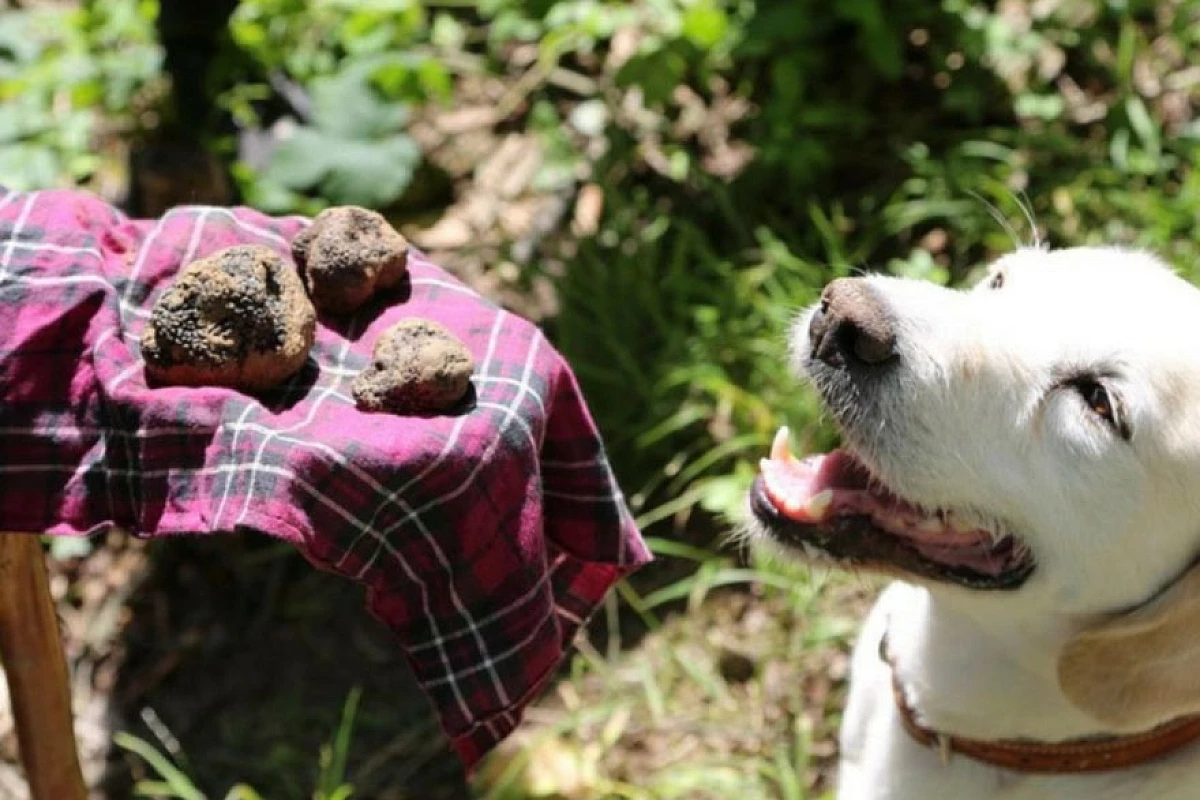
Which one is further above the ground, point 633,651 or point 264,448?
point 264,448

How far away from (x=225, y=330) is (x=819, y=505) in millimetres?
908

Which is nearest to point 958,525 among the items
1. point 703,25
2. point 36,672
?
point 36,672

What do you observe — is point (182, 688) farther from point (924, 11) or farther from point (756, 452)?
point (924, 11)

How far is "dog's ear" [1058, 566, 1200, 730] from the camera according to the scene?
81.0 inches

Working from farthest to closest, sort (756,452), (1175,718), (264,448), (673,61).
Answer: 1. (673,61)
2. (756,452)
3. (1175,718)
4. (264,448)

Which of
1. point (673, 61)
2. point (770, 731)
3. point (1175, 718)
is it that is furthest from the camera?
point (673, 61)

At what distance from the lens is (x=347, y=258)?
202cm

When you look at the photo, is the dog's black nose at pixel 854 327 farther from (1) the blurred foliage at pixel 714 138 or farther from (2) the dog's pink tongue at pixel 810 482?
(1) the blurred foliage at pixel 714 138

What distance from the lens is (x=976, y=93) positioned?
4.20 metres

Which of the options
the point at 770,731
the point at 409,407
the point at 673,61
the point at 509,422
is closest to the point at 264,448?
the point at 409,407

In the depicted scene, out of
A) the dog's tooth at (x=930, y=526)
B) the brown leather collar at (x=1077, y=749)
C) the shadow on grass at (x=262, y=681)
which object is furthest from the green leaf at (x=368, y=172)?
the brown leather collar at (x=1077, y=749)

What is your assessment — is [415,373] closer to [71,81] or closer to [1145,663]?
[1145,663]

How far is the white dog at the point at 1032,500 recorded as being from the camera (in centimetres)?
210

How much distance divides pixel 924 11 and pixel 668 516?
156 cm
